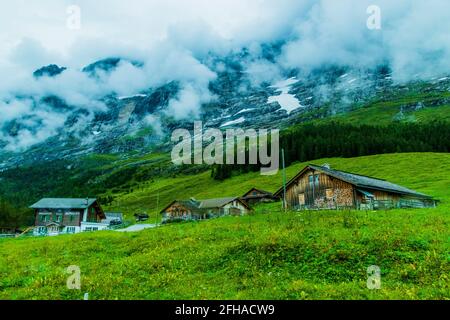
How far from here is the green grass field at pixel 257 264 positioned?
14.5 m

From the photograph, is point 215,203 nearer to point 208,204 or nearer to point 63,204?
point 208,204

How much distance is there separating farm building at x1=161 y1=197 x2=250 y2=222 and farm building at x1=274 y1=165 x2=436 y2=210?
38.3 meters

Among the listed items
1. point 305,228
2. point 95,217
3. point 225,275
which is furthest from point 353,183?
point 95,217

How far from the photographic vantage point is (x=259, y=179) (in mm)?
138875

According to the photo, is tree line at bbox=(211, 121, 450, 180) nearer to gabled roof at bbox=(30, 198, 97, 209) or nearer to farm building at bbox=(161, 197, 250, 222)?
farm building at bbox=(161, 197, 250, 222)

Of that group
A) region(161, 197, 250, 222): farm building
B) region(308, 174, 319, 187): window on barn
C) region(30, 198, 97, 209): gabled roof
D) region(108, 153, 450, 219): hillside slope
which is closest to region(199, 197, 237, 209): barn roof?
region(161, 197, 250, 222): farm building

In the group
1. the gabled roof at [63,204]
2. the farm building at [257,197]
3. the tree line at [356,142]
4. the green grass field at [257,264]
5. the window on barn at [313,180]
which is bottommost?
the green grass field at [257,264]

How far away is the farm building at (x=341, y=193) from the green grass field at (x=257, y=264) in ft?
83.8

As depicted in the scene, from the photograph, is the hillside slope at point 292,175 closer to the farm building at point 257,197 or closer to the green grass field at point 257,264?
the farm building at point 257,197

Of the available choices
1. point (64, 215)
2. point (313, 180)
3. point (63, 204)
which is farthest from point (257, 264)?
point (63, 204)

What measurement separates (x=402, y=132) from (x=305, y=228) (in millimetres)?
159539

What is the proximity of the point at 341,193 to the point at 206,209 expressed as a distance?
53.3m

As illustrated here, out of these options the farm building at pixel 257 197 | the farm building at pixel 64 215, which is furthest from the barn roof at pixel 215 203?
the farm building at pixel 64 215

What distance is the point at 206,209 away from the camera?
105 m
